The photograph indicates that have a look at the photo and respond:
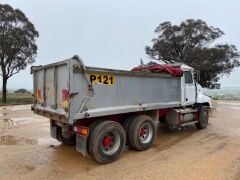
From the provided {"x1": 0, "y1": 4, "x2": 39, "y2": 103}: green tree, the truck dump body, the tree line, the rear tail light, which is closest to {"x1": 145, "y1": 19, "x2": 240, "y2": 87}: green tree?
the tree line

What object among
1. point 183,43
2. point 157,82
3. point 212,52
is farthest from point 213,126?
point 183,43

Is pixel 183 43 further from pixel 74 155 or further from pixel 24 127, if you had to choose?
pixel 74 155

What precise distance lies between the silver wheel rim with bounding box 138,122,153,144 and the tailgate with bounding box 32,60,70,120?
2.35 meters

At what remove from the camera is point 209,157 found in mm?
5961

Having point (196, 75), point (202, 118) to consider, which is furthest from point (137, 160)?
point (196, 75)

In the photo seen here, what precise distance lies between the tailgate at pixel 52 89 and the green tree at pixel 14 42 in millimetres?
18143

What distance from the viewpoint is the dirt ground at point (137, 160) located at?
4.98 metres

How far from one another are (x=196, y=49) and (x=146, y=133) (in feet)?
58.0

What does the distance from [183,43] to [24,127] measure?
1873 cm

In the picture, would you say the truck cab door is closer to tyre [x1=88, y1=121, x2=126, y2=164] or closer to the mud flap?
tyre [x1=88, y1=121, x2=126, y2=164]

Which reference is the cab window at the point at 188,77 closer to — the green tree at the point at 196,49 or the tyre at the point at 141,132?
the tyre at the point at 141,132

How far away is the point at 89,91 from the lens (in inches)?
215

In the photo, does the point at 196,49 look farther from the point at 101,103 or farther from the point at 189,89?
the point at 101,103

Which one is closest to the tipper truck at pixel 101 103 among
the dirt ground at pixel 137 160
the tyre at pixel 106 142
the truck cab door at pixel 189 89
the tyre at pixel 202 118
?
the tyre at pixel 106 142
